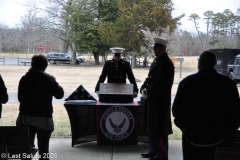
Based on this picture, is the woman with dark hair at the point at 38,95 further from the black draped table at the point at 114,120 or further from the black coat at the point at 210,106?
the black coat at the point at 210,106

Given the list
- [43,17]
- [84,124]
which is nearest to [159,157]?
[84,124]

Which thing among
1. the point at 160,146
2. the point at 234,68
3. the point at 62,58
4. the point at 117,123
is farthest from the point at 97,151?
the point at 234,68

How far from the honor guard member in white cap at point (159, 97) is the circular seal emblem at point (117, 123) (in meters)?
0.45

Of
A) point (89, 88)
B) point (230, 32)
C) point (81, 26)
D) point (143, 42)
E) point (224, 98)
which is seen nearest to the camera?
point (224, 98)

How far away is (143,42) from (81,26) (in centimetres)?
138

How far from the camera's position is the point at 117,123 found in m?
3.91

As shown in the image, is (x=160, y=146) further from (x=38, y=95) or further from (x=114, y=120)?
(x=38, y=95)

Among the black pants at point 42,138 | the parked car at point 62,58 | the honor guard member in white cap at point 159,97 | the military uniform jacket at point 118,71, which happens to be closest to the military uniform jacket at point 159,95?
the honor guard member in white cap at point 159,97

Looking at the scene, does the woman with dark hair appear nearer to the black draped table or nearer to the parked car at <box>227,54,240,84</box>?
the black draped table

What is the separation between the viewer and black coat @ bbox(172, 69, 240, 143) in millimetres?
2293

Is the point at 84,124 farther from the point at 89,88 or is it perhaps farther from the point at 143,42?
the point at 89,88

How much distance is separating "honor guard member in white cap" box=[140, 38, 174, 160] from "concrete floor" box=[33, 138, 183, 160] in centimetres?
40

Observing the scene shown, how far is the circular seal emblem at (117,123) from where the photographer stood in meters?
3.90

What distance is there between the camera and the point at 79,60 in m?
7.48
